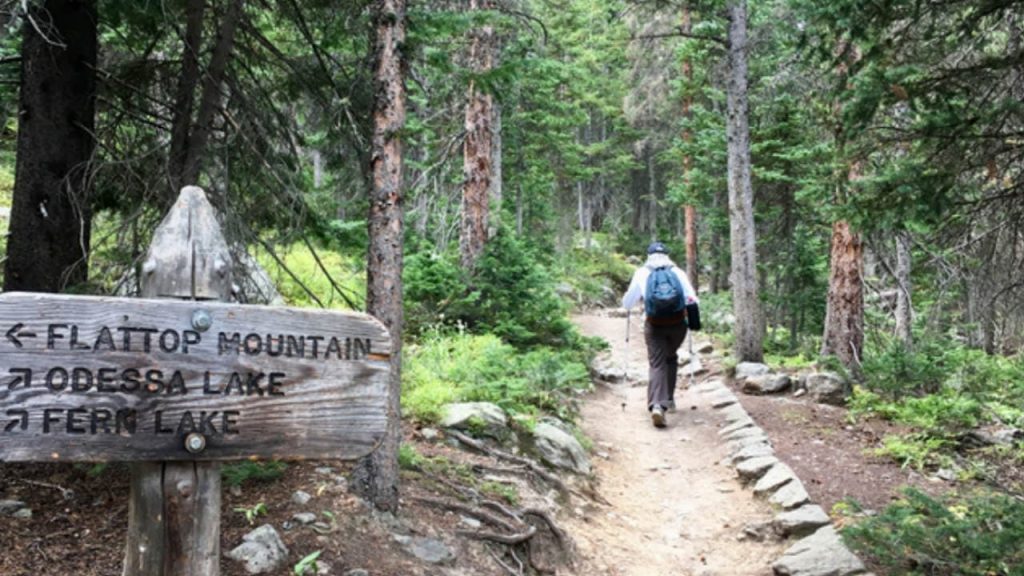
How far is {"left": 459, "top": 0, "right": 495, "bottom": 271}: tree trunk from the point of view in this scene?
12656 millimetres

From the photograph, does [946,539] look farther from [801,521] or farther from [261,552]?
[261,552]

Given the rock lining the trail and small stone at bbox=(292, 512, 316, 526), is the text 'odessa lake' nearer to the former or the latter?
small stone at bbox=(292, 512, 316, 526)

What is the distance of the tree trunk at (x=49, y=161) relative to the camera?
15.6 feet

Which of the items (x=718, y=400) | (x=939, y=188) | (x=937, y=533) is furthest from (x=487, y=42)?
(x=937, y=533)

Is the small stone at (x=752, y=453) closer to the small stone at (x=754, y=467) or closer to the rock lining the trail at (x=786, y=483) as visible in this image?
the rock lining the trail at (x=786, y=483)

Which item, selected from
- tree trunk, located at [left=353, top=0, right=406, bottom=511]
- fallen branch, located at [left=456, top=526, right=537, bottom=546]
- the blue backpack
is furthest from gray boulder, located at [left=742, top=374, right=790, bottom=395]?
tree trunk, located at [left=353, top=0, right=406, bottom=511]

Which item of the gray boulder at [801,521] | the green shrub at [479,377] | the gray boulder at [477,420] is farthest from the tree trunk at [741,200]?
the gray boulder at [477,420]

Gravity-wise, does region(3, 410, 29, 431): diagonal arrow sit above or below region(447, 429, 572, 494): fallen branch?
above

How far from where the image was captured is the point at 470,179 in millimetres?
12797

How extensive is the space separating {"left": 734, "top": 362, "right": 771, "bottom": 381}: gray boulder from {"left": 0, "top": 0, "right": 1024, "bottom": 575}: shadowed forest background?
0.48 m

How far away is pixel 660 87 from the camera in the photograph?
26.1 metres

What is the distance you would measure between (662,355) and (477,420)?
11.3 ft

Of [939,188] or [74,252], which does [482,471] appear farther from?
[939,188]

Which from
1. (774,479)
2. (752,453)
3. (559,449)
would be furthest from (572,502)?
(752,453)
